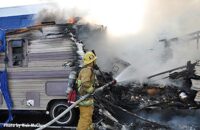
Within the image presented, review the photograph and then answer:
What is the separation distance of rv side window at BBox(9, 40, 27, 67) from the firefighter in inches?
70.7

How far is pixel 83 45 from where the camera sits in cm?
839

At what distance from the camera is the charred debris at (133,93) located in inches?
301

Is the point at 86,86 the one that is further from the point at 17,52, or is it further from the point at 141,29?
the point at 141,29

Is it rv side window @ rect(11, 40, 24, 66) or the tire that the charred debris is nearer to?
rv side window @ rect(11, 40, 24, 66)

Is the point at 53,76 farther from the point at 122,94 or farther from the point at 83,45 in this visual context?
the point at 122,94

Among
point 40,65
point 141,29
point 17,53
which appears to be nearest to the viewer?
point 40,65

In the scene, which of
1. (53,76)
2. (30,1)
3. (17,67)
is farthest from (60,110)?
(30,1)

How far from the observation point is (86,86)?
736cm

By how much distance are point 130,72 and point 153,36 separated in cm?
116

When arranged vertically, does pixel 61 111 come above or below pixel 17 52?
below

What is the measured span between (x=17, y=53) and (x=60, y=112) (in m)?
1.60

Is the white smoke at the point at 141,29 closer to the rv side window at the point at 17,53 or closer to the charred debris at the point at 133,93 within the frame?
the charred debris at the point at 133,93

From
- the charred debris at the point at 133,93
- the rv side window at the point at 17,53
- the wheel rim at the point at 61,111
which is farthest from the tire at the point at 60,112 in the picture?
the rv side window at the point at 17,53

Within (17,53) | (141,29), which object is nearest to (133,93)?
(141,29)
